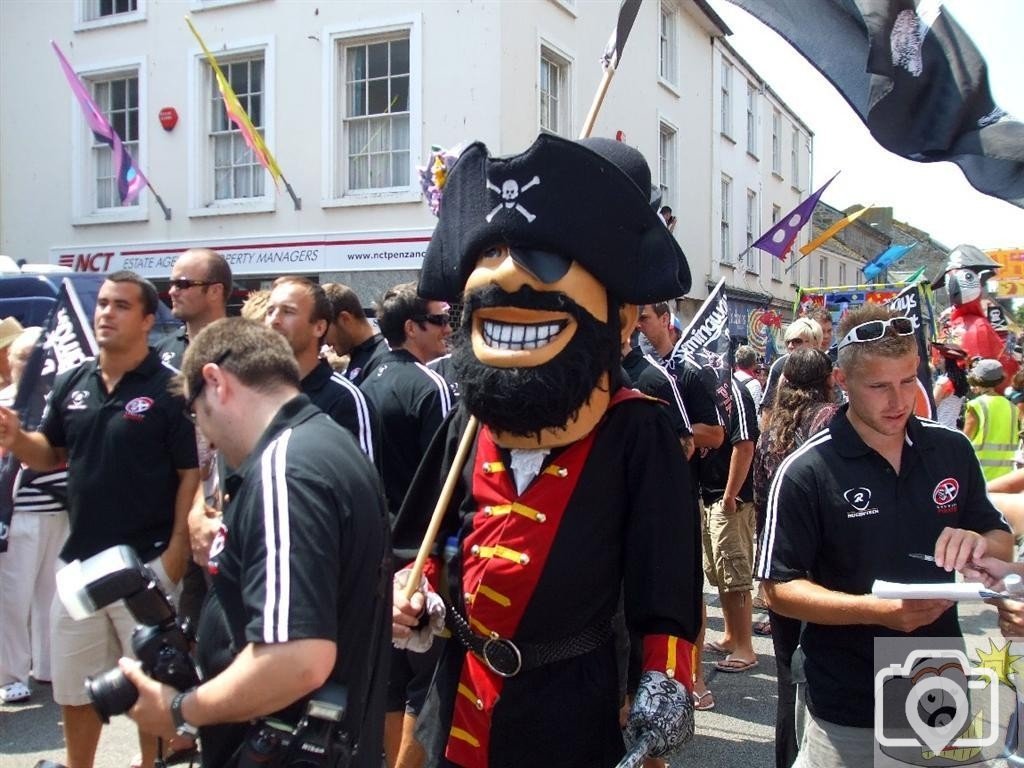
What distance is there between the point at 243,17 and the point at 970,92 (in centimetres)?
1285

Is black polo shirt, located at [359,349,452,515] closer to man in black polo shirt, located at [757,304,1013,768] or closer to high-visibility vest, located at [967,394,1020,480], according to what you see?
man in black polo shirt, located at [757,304,1013,768]

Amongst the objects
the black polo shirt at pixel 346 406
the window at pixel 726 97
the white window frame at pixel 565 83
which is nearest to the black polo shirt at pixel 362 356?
the black polo shirt at pixel 346 406

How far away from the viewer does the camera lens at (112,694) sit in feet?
7.03

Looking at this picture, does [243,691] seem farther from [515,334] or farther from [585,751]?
[515,334]

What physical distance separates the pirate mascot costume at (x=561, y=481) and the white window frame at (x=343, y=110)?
32.9 ft

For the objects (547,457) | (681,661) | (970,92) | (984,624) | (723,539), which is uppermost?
(970,92)

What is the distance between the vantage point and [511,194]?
8.23ft

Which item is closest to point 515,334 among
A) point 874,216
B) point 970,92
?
point 970,92

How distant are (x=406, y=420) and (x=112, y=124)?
1265cm

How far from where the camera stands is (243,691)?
200 centimetres

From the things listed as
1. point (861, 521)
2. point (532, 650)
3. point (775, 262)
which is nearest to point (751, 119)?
point (775, 262)

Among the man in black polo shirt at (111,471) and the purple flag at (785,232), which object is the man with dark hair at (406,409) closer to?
the man in black polo shirt at (111,471)

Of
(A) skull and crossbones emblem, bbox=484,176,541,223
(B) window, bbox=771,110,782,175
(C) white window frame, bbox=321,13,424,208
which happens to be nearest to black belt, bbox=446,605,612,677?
(A) skull and crossbones emblem, bbox=484,176,541,223

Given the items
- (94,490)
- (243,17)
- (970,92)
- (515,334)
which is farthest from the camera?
(243,17)
